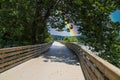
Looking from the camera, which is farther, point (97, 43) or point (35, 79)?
point (97, 43)

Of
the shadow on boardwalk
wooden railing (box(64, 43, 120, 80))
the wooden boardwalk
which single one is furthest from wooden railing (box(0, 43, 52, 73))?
wooden railing (box(64, 43, 120, 80))

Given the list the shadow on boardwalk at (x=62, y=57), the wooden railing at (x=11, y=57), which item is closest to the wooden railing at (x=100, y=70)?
the wooden railing at (x=11, y=57)

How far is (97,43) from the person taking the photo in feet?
63.5

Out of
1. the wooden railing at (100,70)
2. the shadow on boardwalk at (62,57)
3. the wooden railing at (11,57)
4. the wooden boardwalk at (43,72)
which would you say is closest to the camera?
the wooden railing at (100,70)

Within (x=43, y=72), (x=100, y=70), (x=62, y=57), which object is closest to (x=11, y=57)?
(x=43, y=72)

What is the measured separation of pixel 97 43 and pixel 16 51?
935cm

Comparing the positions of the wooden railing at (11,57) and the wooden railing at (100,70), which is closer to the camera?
the wooden railing at (100,70)

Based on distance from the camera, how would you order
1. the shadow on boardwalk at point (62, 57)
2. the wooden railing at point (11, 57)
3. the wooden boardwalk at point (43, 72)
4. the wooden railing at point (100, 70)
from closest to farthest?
the wooden railing at point (100, 70), the wooden boardwalk at point (43, 72), the wooden railing at point (11, 57), the shadow on boardwalk at point (62, 57)

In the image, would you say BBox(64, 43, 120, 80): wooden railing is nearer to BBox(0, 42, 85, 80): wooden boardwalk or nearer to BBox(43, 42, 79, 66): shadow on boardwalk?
BBox(0, 42, 85, 80): wooden boardwalk

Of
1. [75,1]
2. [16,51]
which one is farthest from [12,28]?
[16,51]

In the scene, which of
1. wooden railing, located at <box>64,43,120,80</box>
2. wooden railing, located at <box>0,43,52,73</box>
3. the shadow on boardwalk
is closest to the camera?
wooden railing, located at <box>64,43,120,80</box>

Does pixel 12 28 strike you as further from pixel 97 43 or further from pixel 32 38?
pixel 97 43

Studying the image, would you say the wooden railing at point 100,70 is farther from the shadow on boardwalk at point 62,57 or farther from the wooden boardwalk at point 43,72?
the shadow on boardwalk at point 62,57

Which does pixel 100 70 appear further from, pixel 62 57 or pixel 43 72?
pixel 62 57
